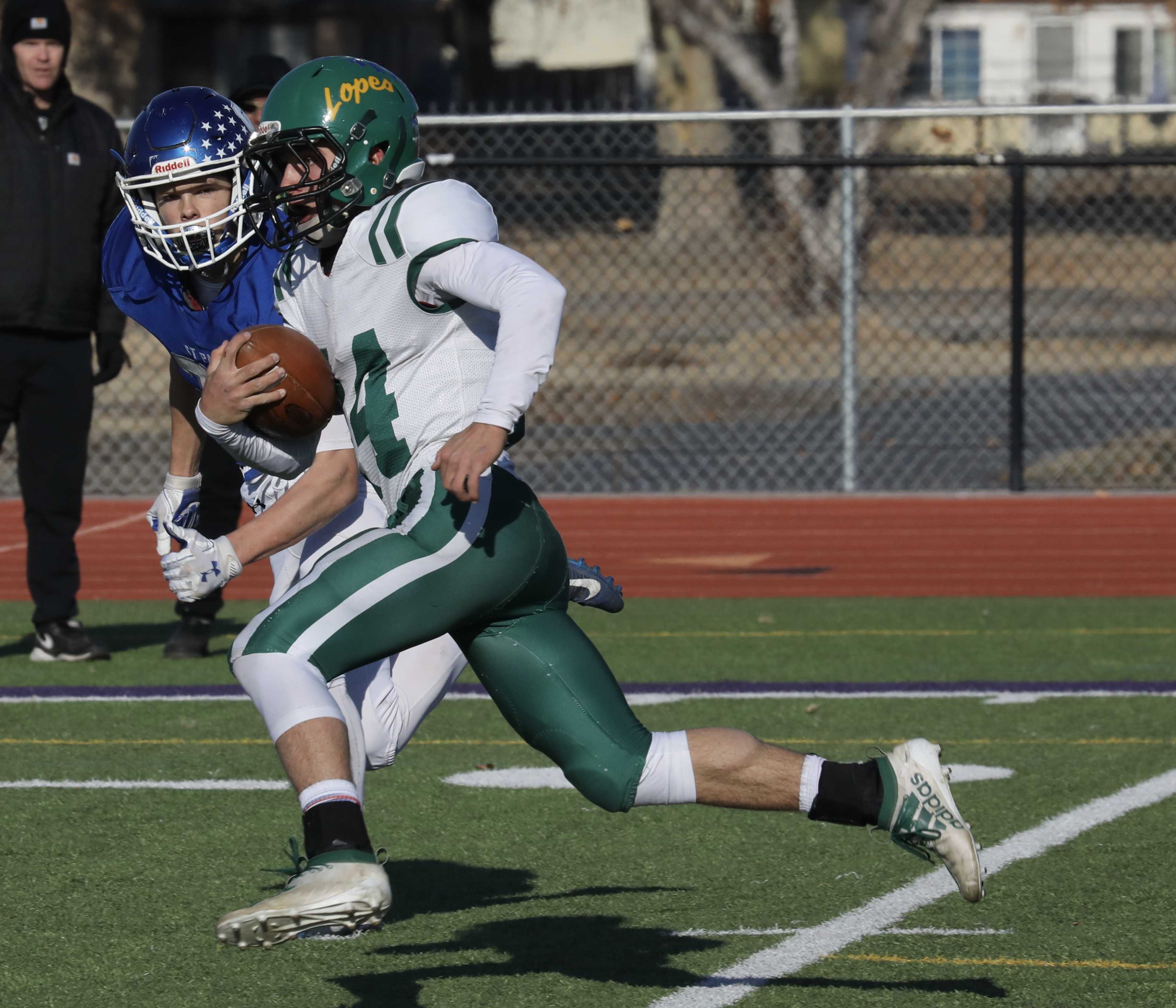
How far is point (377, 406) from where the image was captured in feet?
12.7

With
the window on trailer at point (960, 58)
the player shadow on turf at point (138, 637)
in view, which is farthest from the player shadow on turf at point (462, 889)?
the window on trailer at point (960, 58)

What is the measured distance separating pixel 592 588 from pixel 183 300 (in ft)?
4.22

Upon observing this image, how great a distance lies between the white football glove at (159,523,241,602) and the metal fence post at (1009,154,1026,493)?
859cm

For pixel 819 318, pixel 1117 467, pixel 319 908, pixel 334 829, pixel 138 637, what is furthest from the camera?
pixel 819 318

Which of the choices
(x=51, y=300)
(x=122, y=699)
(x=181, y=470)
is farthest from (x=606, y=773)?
(x=51, y=300)

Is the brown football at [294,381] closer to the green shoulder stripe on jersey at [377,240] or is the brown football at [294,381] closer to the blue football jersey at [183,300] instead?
the green shoulder stripe on jersey at [377,240]

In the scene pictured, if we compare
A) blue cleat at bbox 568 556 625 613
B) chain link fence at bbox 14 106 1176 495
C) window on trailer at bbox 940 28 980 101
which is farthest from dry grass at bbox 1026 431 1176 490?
window on trailer at bbox 940 28 980 101

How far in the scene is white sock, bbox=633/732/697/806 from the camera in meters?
3.82

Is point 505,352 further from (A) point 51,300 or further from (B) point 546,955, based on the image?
(A) point 51,300

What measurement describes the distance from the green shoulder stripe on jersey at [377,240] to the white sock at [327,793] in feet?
3.20

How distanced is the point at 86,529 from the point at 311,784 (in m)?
8.08

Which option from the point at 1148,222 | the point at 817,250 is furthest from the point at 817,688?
the point at 1148,222

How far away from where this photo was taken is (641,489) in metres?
12.5

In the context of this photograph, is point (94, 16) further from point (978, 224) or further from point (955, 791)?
point (955, 791)
